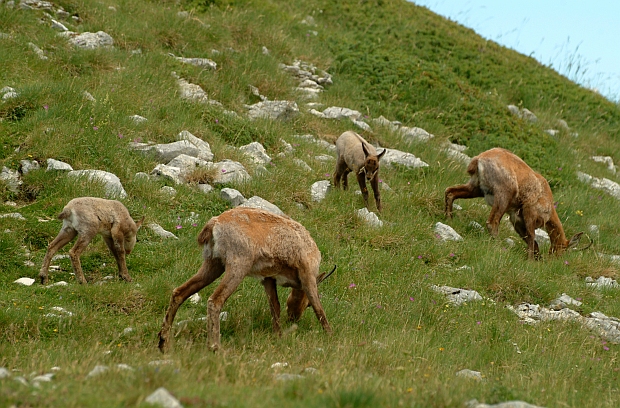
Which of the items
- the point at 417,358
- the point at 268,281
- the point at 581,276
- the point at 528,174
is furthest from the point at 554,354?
the point at 528,174

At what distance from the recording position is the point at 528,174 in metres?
12.9

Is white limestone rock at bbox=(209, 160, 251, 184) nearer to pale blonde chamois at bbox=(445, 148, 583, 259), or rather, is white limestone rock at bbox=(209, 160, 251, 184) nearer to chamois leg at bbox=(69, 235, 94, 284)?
chamois leg at bbox=(69, 235, 94, 284)

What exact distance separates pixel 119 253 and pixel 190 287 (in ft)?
6.01

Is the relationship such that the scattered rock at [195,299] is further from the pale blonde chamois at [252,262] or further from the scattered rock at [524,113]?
the scattered rock at [524,113]

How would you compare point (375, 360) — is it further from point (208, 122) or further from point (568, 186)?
point (568, 186)

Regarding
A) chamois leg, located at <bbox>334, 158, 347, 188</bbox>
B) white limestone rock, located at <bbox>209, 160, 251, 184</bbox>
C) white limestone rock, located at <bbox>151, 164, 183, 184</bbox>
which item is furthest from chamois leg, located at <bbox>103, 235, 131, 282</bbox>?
chamois leg, located at <bbox>334, 158, 347, 188</bbox>

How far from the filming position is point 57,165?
35.6ft

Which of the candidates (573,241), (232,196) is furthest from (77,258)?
(573,241)

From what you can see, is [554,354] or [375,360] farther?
[554,354]

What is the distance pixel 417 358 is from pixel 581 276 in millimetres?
5771

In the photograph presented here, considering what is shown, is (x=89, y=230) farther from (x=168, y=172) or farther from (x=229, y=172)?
(x=229, y=172)

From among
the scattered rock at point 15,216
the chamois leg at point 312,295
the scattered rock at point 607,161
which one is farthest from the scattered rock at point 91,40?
the scattered rock at point 607,161

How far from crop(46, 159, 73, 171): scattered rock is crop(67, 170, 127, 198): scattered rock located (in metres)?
0.12

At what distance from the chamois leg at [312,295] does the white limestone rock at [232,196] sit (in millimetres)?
3490
